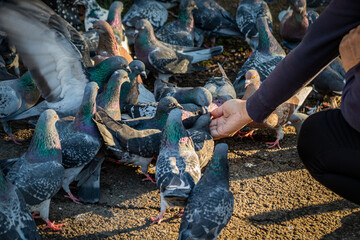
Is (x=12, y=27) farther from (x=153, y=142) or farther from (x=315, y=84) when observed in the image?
(x=315, y=84)

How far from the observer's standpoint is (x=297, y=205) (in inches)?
159

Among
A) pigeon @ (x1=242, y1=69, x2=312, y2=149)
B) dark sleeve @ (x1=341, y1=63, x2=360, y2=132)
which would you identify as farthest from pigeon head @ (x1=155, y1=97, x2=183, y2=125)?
dark sleeve @ (x1=341, y1=63, x2=360, y2=132)

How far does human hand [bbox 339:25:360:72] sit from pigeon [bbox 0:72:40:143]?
3501mm

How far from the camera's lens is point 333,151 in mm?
2451

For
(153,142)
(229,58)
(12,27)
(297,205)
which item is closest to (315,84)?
(229,58)

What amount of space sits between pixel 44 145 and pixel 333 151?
90.5 inches

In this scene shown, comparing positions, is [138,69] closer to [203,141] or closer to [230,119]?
[203,141]

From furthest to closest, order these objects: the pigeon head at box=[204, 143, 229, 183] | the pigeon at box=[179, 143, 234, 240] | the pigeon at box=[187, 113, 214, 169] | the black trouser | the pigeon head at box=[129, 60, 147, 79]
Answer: the pigeon head at box=[129, 60, 147, 79] → the pigeon at box=[187, 113, 214, 169] → the pigeon head at box=[204, 143, 229, 183] → the pigeon at box=[179, 143, 234, 240] → the black trouser

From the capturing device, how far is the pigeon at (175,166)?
3322mm

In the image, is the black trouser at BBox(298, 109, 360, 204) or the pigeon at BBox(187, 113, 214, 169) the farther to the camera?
the pigeon at BBox(187, 113, 214, 169)

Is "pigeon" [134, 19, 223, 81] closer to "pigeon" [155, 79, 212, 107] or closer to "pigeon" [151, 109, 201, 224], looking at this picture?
"pigeon" [155, 79, 212, 107]

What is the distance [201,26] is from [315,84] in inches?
95.5

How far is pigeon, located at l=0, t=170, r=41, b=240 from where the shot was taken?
281cm

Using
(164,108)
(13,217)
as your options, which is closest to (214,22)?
(164,108)
